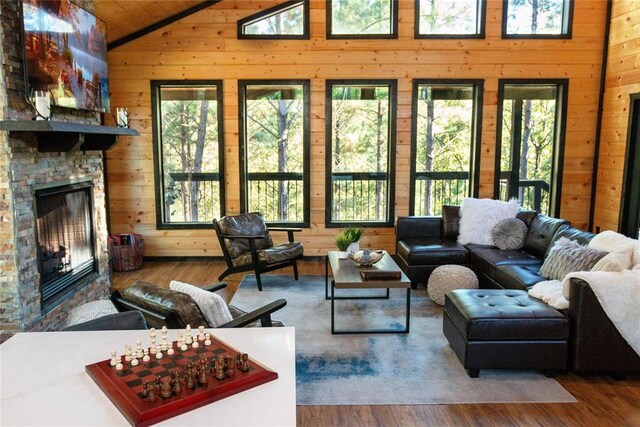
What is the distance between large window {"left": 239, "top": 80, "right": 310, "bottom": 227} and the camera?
621 cm

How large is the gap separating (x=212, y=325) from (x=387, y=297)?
8.25 feet

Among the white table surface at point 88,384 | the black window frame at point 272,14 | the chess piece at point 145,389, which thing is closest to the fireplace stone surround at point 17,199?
the white table surface at point 88,384

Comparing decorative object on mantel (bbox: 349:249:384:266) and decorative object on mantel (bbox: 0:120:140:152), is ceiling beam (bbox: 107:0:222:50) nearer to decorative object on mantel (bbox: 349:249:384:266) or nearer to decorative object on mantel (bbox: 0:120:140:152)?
decorative object on mantel (bbox: 0:120:140:152)

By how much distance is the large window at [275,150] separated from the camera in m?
6.21

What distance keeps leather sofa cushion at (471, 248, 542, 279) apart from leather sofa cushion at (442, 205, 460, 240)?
20.9 inches

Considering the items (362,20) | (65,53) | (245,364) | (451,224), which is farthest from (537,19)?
(245,364)

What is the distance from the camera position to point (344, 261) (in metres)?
4.48

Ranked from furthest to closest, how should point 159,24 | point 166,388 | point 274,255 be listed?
1. point 159,24
2. point 274,255
3. point 166,388

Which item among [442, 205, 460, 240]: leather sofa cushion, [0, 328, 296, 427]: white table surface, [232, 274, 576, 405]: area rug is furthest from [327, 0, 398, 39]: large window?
[0, 328, 296, 427]: white table surface

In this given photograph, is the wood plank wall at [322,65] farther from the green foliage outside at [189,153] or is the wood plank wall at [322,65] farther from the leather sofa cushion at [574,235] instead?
the leather sofa cushion at [574,235]

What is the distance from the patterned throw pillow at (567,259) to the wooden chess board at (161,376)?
9.58ft

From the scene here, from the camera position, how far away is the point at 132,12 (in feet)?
17.6

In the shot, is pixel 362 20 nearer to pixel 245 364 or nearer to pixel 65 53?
pixel 65 53

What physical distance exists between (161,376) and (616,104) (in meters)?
6.33
